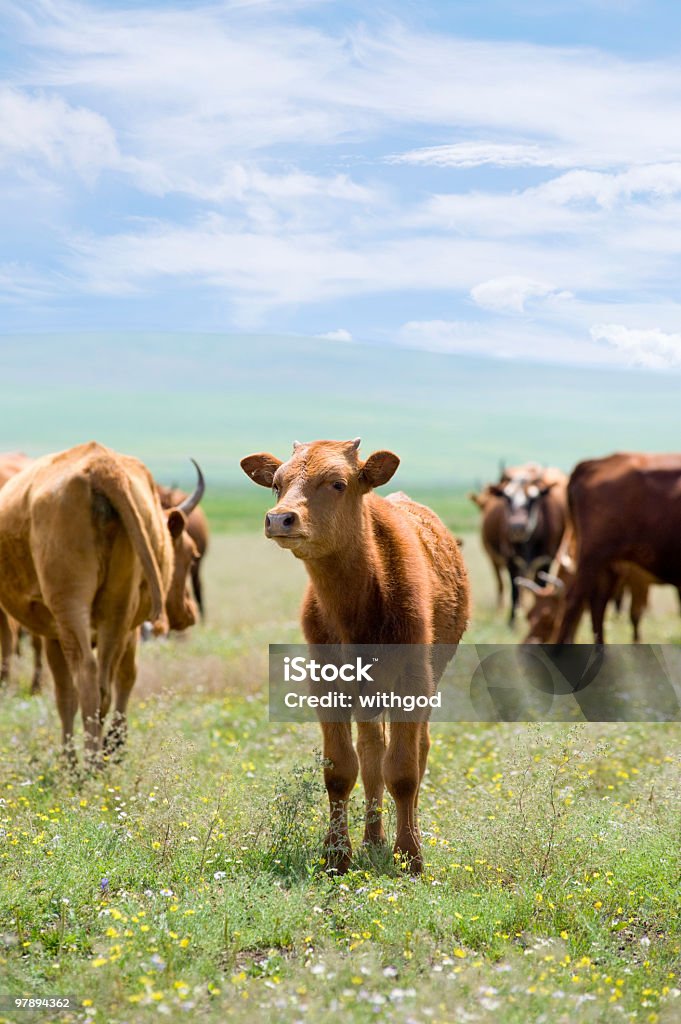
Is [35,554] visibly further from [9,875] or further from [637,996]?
[637,996]

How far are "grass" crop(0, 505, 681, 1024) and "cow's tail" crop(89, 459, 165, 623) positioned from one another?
96 centimetres

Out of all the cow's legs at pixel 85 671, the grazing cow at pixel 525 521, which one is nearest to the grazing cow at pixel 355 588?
the cow's legs at pixel 85 671

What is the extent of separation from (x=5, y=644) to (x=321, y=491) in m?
7.41

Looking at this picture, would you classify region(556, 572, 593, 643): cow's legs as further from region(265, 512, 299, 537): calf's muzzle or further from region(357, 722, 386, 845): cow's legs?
region(265, 512, 299, 537): calf's muzzle

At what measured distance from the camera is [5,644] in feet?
40.2

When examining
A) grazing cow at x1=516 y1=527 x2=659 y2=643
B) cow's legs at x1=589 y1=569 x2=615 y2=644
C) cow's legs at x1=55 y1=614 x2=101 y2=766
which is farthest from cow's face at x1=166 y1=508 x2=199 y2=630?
grazing cow at x1=516 y1=527 x2=659 y2=643

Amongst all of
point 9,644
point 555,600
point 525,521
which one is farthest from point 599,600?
point 9,644

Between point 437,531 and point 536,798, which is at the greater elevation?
point 437,531

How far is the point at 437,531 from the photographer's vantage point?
291 inches

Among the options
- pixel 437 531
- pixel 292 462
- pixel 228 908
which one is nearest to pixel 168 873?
pixel 228 908

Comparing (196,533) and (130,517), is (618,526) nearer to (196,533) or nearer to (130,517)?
(130,517)

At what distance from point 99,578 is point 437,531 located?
2.55 m

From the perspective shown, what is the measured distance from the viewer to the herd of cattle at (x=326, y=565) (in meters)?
6.05

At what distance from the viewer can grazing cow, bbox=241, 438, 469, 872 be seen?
19.4 feet
